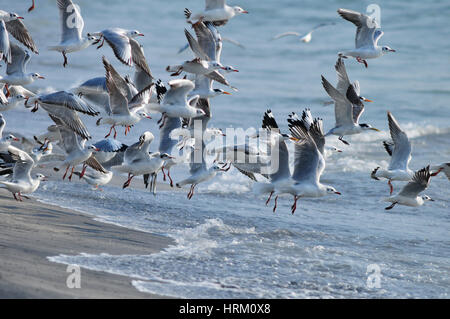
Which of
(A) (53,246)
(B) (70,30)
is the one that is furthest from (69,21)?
(A) (53,246)

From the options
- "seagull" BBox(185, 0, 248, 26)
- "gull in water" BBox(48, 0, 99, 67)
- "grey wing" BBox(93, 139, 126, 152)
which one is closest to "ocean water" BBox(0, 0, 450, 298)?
"grey wing" BBox(93, 139, 126, 152)

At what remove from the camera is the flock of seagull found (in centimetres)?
765

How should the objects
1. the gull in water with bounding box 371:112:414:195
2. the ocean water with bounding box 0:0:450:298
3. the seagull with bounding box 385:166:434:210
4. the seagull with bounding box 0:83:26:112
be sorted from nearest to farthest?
the ocean water with bounding box 0:0:450:298 < the seagull with bounding box 385:166:434:210 < the gull in water with bounding box 371:112:414:195 < the seagull with bounding box 0:83:26:112

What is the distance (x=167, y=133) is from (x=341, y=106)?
2.21 m

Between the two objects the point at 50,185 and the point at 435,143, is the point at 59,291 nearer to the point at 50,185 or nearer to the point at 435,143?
the point at 50,185

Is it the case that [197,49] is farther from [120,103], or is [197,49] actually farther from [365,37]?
[365,37]

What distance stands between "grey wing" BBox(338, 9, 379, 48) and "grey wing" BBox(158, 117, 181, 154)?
3.03 metres

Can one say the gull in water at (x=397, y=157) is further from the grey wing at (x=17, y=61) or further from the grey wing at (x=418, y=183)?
the grey wing at (x=17, y=61)

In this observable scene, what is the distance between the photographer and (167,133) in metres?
8.89

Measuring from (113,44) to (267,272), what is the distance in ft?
12.2

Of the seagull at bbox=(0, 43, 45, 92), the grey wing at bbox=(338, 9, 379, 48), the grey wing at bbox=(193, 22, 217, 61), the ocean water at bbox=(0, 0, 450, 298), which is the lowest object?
the ocean water at bbox=(0, 0, 450, 298)

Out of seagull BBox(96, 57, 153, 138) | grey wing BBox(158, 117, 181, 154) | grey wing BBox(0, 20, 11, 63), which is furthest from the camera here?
grey wing BBox(158, 117, 181, 154)

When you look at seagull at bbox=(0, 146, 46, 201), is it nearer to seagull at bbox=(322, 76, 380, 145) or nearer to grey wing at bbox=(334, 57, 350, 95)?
seagull at bbox=(322, 76, 380, 145)

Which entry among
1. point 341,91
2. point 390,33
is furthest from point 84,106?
point 390,33
